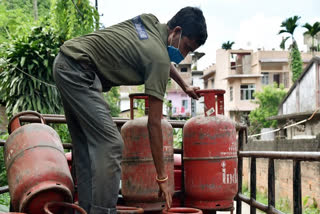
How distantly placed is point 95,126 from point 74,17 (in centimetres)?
519

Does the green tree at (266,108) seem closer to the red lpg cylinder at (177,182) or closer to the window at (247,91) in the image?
the window at (247,91)

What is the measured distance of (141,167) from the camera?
9.78 feet

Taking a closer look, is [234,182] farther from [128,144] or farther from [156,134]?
[156,134]

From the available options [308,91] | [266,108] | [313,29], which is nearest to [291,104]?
[308,91]

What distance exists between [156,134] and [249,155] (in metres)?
1.12

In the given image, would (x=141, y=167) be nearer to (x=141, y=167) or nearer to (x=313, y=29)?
(x=141, y=167)

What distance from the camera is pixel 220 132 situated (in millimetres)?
3145

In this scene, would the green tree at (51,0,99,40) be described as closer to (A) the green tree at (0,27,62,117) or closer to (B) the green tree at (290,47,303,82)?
(A) the green tree at (0,27,62,117)

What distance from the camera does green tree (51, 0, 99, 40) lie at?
713cm

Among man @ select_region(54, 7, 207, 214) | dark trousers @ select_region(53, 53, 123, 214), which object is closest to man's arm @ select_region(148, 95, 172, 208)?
man @ select_region(54, 7, 207, 214)

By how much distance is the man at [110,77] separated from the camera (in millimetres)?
2271

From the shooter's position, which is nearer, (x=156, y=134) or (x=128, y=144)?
(x=156, y=134)

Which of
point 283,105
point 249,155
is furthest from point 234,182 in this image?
point 283,105

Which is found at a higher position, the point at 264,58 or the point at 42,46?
the point at 264,58
